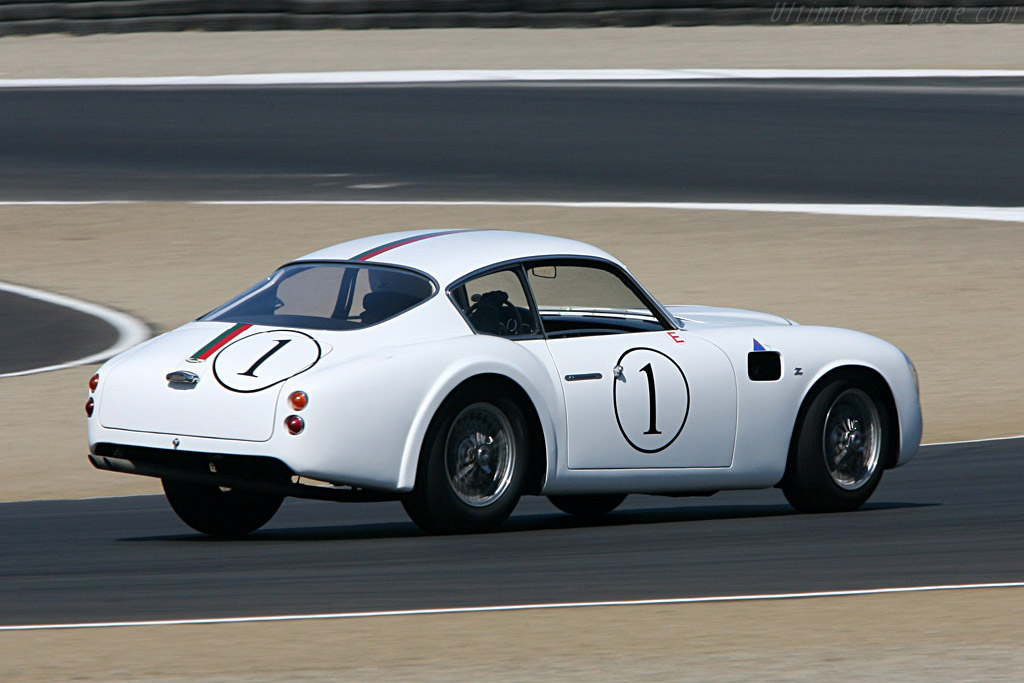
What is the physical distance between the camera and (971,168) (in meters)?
24.3

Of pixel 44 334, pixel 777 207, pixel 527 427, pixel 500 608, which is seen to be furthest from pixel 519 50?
pixel 500 608

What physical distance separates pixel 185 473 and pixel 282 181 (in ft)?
53.2

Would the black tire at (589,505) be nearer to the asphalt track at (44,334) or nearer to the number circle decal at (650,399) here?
the number circle decal at (650,399)

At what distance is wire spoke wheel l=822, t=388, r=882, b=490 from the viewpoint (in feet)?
30.9

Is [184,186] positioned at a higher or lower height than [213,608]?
higher

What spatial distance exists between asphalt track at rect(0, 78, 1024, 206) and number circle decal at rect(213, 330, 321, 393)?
1456 centimetres

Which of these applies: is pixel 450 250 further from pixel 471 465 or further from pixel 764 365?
pixel 764 365

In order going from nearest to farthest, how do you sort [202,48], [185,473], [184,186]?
[185,473] < [184,186] < [202,48]

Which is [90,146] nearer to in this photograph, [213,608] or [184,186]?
[184,186]

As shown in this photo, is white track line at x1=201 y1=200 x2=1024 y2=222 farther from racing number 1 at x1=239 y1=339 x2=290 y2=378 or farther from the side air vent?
racing number 1 at x1=239 y1=339 x2=290 y2=378

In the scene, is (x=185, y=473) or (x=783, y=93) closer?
(x=185, y=473)

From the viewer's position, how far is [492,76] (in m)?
31.4

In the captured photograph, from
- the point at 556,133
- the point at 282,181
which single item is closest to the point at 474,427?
the point at 282,181

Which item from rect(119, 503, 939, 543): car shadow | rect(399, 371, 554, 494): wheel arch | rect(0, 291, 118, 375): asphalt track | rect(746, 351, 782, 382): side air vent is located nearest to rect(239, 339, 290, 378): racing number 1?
rect(399, 371, 554, 494): wheel arch
